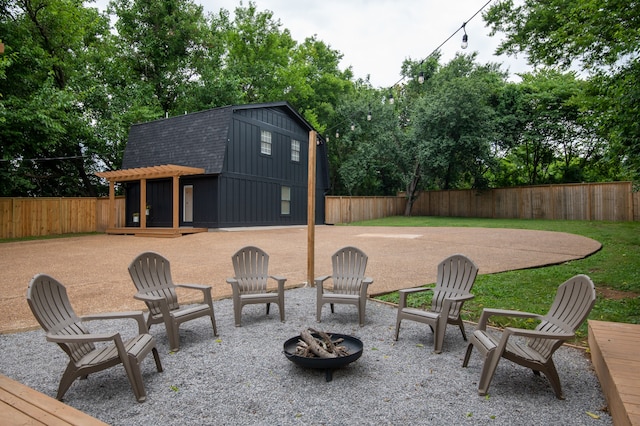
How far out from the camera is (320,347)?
3.42m

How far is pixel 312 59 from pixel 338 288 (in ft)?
110

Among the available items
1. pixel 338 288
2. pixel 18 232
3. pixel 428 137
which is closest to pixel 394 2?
pixel 338 288

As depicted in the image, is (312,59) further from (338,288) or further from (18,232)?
(338,288)

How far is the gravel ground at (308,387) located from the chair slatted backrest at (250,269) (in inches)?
38.6

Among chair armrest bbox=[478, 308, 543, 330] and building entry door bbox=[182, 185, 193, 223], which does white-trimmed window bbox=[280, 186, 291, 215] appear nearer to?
building entry door bbox=[182, 185, 193, 223]

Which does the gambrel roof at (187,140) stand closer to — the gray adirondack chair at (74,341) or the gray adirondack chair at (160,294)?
the gray adirondack chair at (160,294)

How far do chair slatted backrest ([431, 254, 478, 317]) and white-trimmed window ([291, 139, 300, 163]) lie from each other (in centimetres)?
1709

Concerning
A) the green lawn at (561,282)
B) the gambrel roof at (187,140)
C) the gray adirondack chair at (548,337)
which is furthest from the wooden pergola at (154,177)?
the gray adirondack chair at (548,337)

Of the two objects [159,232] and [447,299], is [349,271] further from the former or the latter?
[159,232]

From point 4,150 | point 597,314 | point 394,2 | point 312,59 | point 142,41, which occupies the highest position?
point 312,59

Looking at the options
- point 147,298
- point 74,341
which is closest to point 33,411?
point 74,341

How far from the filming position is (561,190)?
20.1 meters

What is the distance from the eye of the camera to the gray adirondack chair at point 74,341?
2.85 meters

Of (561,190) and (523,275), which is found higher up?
(561,190)
